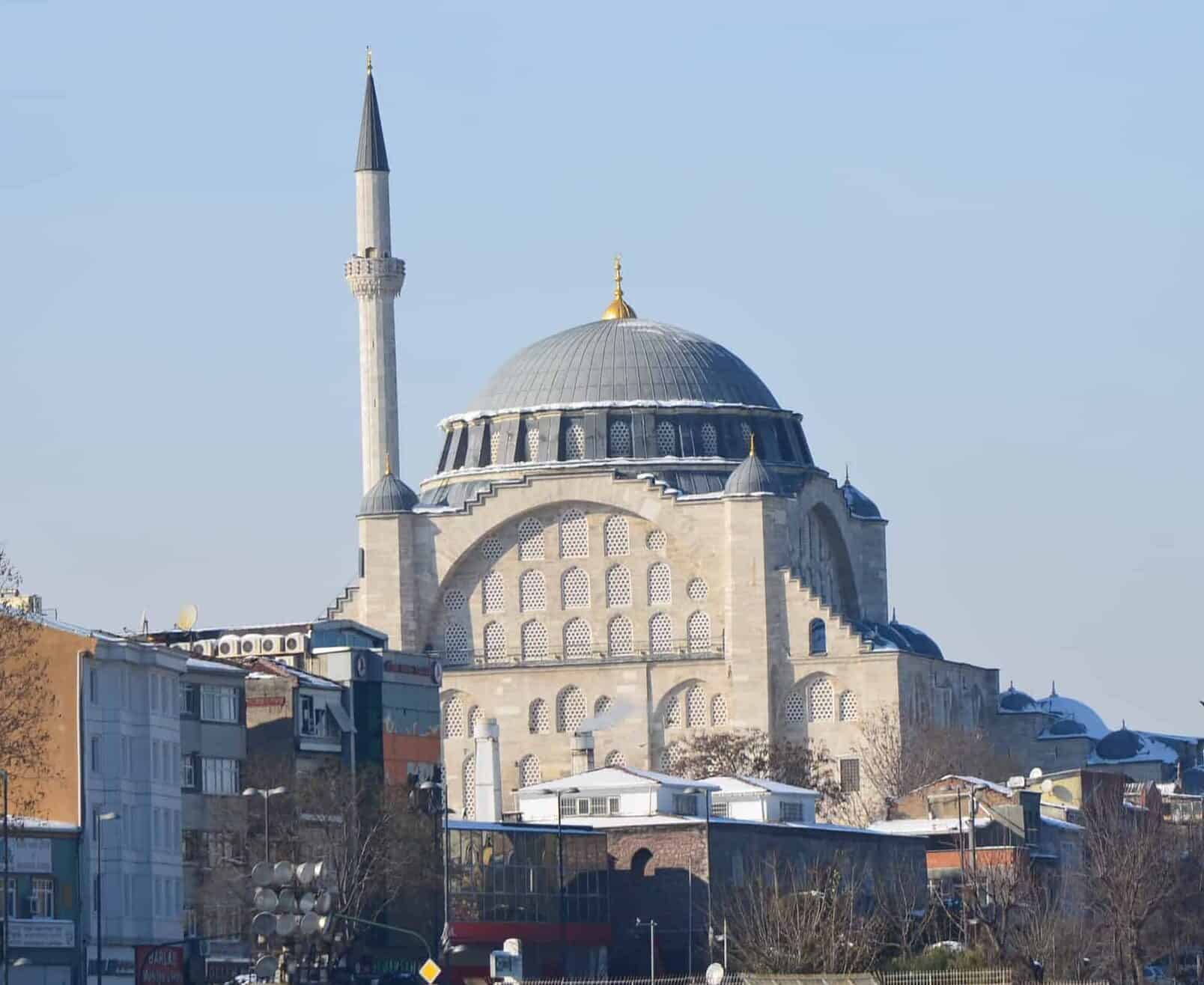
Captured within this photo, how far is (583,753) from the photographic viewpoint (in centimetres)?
11344

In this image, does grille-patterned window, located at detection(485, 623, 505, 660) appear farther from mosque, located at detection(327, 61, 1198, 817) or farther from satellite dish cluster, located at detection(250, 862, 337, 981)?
satellite dish cluster, located at detection(250, 862, 337, 981)

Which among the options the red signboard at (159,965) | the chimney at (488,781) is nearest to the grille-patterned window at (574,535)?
the chimney at (488,781)

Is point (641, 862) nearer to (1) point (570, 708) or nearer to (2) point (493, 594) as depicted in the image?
(1) point (570, 708)

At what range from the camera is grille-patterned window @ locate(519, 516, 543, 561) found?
419ft

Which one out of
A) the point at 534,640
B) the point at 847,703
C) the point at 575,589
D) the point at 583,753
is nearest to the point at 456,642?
the point at 534,640

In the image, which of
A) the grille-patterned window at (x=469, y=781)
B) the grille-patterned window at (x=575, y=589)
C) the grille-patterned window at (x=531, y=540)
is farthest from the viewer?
the grille-patterned window at (x=531, y=540)

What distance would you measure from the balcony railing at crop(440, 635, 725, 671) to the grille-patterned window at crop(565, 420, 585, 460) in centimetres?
696

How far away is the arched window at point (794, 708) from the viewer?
12238 cm

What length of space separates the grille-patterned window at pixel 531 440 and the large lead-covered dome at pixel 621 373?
2.53ft

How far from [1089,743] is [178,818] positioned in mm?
55772

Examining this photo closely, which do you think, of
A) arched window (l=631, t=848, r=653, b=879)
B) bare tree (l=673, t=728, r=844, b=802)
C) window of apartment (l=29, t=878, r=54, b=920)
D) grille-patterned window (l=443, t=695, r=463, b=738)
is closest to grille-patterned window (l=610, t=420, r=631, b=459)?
grille-patterned window (l=443, t=695, r=463, b=738)

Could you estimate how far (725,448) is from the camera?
428 ft

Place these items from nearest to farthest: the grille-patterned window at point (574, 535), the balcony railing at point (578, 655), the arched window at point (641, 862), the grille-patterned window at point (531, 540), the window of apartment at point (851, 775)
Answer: the arched window at point (641, 862)
the window of apartment at point (851, 775)
the balcony railing at point (578, 655)
the grille-patterned window at point (574, 535)
the grille-patterned window at point (531, 540)

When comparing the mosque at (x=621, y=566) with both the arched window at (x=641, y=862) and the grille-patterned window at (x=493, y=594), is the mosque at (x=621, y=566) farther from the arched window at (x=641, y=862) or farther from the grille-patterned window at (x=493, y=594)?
the arched window at (x=641, y=862)
